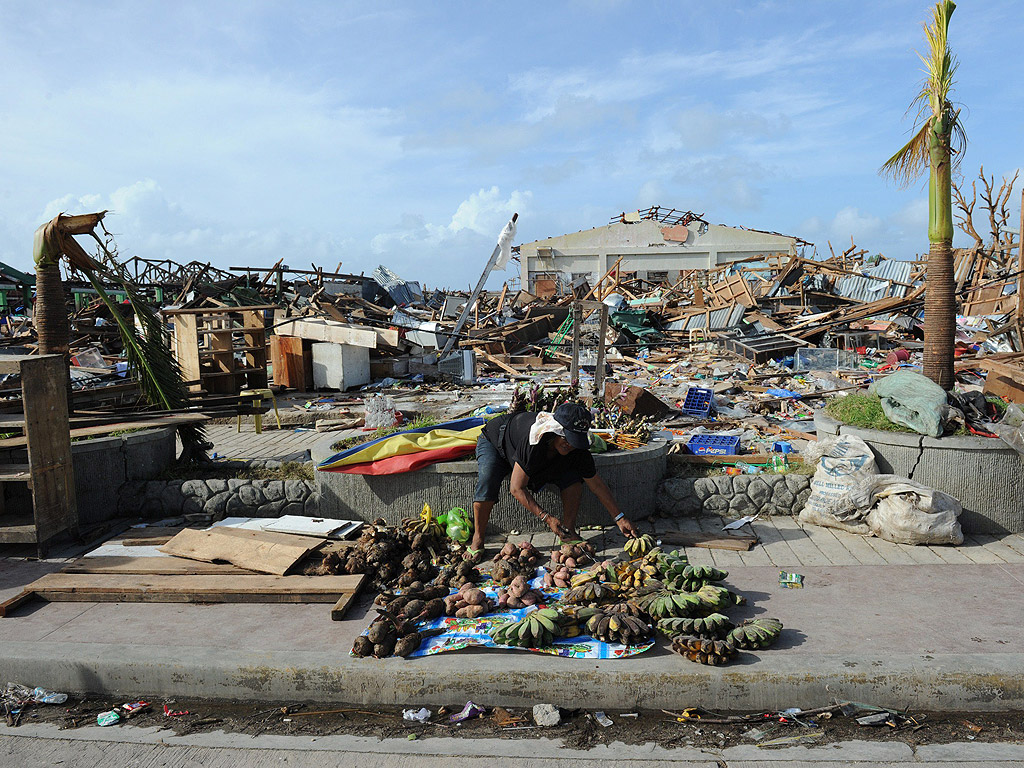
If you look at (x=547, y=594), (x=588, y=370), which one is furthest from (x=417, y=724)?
(x=588, y=370)

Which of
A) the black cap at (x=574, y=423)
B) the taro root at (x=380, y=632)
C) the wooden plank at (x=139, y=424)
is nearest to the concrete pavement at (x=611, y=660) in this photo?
the taro root at (x=380, y=632)

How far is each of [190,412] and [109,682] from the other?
3.96m

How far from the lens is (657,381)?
1546 centimetres

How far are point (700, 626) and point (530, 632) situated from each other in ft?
3.29

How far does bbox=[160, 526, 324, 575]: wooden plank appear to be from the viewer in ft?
18.4

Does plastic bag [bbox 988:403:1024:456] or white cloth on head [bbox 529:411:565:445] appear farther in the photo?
plastic bag [bbox 988:403:1024:456]

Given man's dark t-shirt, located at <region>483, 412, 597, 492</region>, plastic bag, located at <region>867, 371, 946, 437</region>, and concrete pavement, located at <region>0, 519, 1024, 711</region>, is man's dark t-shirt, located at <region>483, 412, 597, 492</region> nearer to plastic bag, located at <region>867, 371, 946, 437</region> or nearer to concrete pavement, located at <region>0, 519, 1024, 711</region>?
concrete pavement, located at <region>0, 519, 1024, 711</region>

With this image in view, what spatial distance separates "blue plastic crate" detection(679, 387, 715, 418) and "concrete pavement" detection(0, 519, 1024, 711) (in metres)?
5.46

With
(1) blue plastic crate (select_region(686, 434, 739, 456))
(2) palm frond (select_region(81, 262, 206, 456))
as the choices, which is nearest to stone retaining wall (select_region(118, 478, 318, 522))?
(2) palm frond (select_region(81, 262, 206, 456))

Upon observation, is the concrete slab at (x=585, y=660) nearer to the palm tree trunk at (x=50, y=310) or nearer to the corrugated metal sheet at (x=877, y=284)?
the palm tree trunk at (x=50, y=310)

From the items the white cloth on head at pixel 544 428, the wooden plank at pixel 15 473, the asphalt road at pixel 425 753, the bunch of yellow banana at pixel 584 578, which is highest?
the white cloth on head at pixel 544 428

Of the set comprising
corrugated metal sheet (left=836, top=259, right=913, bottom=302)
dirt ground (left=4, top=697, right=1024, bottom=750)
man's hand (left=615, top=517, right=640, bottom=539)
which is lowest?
dirt ground (left=4, top=697, right=1024, bottom=750)

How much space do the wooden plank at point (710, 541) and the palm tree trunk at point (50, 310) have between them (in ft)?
20.5

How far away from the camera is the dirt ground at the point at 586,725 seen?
3.65m
